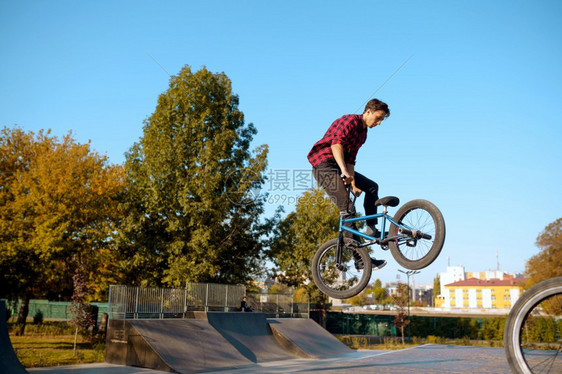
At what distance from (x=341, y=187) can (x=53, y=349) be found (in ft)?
73.3

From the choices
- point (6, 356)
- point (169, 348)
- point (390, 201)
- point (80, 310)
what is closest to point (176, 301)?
point (169, 348)

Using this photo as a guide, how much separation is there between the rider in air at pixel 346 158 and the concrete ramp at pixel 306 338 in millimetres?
19150

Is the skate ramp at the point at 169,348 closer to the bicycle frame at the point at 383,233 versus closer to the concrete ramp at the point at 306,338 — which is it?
the concrete ramp at the point at 306,338

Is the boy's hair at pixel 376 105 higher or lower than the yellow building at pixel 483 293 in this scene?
higher

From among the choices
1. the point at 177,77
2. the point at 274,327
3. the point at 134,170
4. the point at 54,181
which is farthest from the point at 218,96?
the point at 274,327

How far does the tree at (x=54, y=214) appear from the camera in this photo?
25094 millimetres

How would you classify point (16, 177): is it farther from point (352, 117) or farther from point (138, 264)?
point (352, 117)

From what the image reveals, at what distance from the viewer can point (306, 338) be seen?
26.4 metres

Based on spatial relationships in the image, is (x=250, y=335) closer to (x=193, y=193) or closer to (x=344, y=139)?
(x=193, y=193)

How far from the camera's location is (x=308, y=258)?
126 ft

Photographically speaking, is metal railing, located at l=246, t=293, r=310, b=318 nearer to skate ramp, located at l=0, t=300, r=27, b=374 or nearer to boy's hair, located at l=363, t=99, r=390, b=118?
skate ramp, located at l=0, t=300, r=27, b=374

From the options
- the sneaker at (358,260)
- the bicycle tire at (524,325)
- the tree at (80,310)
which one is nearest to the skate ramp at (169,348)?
the tree at (80,310)

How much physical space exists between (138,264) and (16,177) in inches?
406

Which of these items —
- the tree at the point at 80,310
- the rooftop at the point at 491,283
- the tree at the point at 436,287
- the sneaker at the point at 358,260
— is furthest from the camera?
the tree at the point at 436,287
